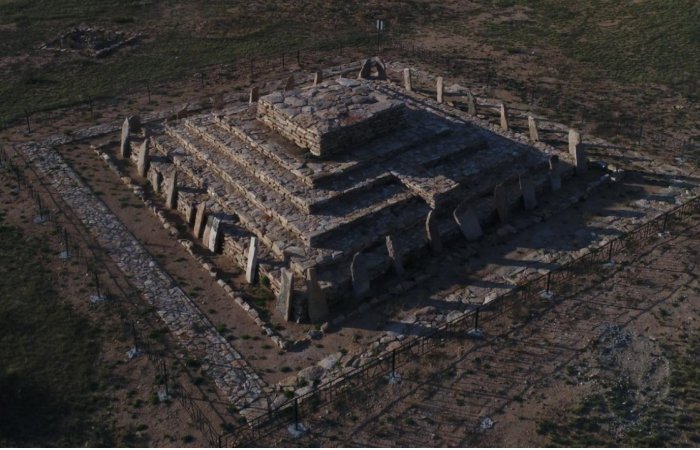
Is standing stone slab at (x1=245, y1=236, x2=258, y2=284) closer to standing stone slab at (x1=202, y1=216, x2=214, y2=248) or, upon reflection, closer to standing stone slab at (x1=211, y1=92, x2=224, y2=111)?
standing stone slab at (x1=202, y1=216, x2=214, y2=248)

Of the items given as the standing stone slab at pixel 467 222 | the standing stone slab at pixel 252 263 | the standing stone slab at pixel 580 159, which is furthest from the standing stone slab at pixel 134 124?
the standing stone slab at pixel 580 159

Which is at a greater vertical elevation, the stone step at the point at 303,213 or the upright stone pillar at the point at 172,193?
the stone step at the point at 303,213

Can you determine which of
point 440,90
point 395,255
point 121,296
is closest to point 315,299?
point 395,255

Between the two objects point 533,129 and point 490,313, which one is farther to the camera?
point 533,129

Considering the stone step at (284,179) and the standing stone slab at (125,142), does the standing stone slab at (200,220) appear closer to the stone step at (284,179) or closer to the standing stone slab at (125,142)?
the stone step at (284,179)

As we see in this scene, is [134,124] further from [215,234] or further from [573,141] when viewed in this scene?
[573,141]
